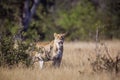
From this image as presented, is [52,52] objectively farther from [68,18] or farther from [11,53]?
[68,18]

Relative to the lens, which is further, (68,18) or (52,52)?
(68,18)

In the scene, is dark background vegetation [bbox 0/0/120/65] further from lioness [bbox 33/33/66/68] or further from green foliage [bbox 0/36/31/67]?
green foliage [bbox 0/36/31/67]

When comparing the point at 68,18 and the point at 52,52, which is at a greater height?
the point at 52,52

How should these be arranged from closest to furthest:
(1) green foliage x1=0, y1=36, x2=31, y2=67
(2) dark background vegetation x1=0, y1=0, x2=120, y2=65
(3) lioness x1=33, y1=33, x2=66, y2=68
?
1. (1) green foliage x1=0, y1=36, x2=31, y2=67
2. (3) lioness x1=33, y1=33, x2=66, y2=68
3. (2) dark background vegetation x1=0, y1=0, x2=120, y2=65

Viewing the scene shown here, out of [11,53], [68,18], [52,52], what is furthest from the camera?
[68,18]

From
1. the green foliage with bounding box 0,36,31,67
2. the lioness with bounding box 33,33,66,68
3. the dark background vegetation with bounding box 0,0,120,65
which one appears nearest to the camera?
the green foliage with bounding box 0,36,31,67

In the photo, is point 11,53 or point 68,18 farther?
point 68,18

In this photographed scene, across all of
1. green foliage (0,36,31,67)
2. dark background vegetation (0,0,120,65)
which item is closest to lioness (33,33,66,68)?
green foliage (0,36,31,67)

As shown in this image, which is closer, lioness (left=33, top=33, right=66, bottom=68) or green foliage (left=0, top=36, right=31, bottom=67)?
green foliage (left=0, top=36, right=31, bottom=67)

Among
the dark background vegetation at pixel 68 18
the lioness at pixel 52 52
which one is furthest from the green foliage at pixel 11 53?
the dark background vegetation at pixel 68 18

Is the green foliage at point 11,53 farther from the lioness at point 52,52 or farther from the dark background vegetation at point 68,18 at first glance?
the dark background vegetation at point 68,18

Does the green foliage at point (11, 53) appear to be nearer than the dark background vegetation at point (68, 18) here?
Yes

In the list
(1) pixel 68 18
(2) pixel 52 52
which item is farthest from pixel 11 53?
(1) pixel 68 18

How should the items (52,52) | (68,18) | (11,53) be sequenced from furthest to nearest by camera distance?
(68,18), (52,52), (11,53)
